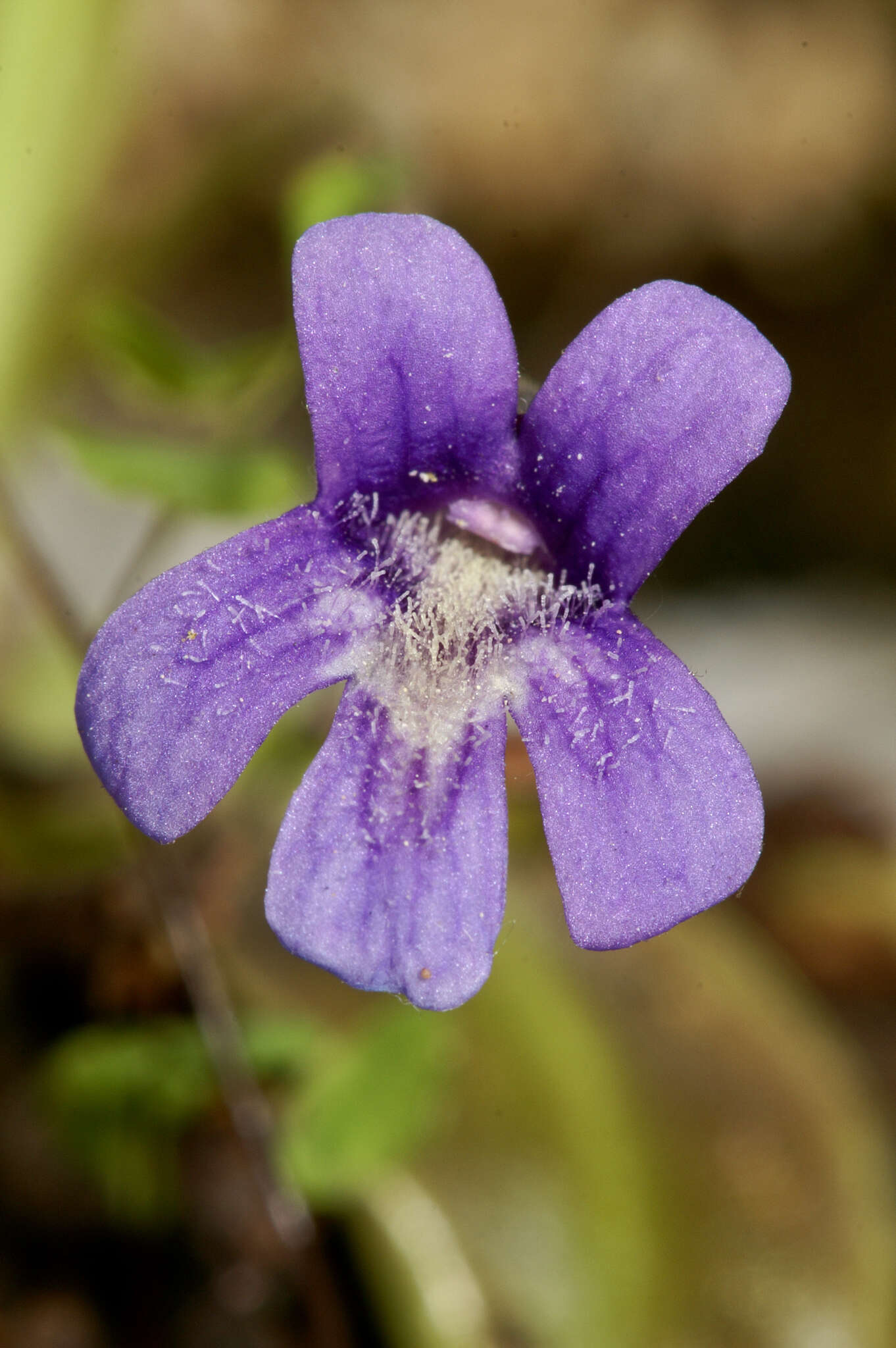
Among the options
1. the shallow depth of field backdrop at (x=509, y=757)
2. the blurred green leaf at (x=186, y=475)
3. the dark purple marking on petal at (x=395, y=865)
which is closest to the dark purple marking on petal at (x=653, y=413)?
the dark purple marking on petal at (x=395, y=865)

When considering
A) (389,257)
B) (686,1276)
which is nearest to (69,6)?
(389,257)

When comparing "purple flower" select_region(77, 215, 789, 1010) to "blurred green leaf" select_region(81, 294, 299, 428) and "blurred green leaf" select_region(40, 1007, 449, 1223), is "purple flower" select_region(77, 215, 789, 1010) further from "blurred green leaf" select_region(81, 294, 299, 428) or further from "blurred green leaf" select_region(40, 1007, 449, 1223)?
"blurred green leaf" select_region(40, 1007, 449, 1223)

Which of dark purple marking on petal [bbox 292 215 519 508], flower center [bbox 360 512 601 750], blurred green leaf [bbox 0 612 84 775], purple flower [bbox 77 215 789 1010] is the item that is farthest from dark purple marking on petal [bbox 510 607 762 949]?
blurred green leaf [bbox 0 612 84 775]

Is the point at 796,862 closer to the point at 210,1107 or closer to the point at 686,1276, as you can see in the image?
the point at 686,1276

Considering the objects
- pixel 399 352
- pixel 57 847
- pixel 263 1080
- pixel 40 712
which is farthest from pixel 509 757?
pixel 399 352

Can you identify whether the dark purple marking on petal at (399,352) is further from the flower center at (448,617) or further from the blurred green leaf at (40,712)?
the blurred green leaf at (40,712)

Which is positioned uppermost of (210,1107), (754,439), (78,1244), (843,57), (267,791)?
(843,57)
